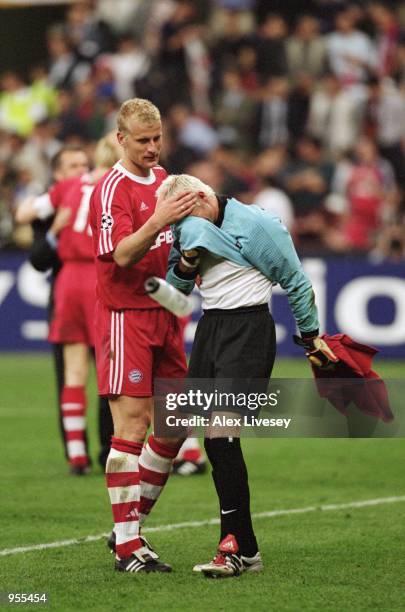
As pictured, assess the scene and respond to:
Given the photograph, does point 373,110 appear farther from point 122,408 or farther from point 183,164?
point 122,408

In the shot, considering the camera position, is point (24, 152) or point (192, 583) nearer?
point (192, 583)

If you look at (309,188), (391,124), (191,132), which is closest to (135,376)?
(309,188)

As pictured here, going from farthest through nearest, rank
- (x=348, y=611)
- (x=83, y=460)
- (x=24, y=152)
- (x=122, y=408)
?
(x=24, y=152), (x=83, y=460), (x=122, y=408), (x=348, y=611)

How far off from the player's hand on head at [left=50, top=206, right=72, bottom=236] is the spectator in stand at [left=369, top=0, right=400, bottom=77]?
11567 millimetres

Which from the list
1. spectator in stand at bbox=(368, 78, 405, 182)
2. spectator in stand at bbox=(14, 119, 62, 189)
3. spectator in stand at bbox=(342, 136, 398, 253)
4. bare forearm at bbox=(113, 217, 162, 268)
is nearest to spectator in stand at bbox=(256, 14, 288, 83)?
spectator in stand at bbox=(368, 78, 405, 182)

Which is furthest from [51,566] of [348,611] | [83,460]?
[83,460]

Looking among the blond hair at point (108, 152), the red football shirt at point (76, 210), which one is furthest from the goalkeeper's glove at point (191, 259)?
the red football shirt at point (76, 210)

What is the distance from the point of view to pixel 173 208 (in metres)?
6.23

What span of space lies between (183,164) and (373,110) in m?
2.95

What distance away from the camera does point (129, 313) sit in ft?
22.1

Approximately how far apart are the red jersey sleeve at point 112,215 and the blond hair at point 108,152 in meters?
2.44

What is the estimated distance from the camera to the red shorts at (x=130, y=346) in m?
6.65

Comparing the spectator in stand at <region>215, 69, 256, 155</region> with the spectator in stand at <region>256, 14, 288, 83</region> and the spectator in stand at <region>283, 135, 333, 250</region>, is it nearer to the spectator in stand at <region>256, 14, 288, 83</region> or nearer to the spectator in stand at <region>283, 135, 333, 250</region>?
the spectator in stand at <region>256, 14, 288, 83</region>

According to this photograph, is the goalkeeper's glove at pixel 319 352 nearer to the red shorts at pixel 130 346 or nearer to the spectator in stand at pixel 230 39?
the red shorts at pixel 130 346
